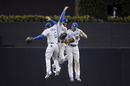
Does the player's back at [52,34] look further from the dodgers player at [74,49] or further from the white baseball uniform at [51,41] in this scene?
the dodgers player at [74,49]

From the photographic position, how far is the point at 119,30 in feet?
63.1

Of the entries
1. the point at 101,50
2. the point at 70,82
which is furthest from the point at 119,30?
the point at 70,82

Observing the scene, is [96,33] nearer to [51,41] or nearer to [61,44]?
[61,44]

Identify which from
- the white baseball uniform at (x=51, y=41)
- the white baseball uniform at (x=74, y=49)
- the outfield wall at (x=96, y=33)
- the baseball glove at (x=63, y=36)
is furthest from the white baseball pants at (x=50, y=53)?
the outfield wall at (x=96, y=33)

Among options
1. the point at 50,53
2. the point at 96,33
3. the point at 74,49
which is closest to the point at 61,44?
the point at 74,49

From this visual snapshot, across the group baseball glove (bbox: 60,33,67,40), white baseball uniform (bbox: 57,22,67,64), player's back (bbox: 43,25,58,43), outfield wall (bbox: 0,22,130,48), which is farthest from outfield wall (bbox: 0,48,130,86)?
baseball glove (bbox: 60,33,67,40)

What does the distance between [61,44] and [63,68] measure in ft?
5.71

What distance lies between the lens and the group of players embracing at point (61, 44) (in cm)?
1536

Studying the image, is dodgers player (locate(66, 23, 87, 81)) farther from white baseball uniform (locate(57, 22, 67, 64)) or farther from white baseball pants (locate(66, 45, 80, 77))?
white baseball uniform (locate(57, 22, 67, 64))

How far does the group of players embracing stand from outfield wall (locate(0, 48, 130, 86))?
129 centimetres

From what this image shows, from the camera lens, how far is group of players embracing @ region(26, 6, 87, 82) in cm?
1536

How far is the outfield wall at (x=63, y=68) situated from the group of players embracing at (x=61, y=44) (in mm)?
1291

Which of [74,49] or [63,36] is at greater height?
[63,36]

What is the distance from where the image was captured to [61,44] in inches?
623
